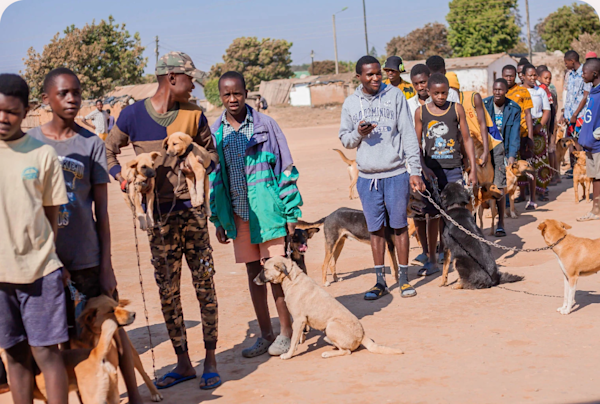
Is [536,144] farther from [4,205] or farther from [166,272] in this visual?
[4,205]

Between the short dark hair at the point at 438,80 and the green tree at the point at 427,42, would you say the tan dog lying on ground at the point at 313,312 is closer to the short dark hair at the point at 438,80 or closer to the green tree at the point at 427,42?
the short dark hair at the point at 438,80

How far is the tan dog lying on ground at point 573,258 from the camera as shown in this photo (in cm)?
560

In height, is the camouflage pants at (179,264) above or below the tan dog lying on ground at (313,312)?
above

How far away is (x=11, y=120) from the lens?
3.37 meters

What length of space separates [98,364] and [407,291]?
3.93 m

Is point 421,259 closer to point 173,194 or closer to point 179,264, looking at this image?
point 179,264

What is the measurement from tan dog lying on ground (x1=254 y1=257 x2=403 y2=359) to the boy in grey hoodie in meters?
1.57

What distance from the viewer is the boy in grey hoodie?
652 cm

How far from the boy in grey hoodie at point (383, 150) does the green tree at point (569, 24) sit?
54.9 meters

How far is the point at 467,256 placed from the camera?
6.80m

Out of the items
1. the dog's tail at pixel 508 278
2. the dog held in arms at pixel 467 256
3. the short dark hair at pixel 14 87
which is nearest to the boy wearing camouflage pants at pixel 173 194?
the short dark hair at pixel 14 87

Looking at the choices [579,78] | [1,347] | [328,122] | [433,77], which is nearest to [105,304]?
[1,347]

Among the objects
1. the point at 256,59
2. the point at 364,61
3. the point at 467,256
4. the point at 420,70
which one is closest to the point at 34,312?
the point at 364,61

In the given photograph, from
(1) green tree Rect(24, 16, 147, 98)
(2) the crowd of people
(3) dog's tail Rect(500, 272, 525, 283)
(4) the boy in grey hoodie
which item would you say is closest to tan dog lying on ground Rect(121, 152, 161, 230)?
(2) the crowd of people
